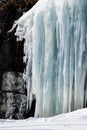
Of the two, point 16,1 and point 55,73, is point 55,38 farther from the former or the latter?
point 16,1

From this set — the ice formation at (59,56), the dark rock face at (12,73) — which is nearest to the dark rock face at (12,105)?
the dark rock face at (12,73)

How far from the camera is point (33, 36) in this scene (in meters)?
8.00

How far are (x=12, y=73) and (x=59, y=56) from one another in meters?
1.68

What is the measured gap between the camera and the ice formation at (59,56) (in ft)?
24.3

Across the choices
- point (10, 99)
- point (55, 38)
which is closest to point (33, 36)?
point (55, 38)

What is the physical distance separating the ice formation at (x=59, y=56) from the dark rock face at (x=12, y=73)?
723 millimetres

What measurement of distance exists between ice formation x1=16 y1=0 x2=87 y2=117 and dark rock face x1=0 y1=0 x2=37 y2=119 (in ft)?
2.37

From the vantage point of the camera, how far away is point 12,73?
29.1 feet

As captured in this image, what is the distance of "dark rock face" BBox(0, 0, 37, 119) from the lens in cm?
876

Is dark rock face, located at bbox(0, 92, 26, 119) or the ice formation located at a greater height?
the ice formation

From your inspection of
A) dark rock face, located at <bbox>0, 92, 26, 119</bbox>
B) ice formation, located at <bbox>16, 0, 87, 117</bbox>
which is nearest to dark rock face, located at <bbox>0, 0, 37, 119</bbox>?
dark rock face, located at <bbox>0, 92, 26, 119</bbox>

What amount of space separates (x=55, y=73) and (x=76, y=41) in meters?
0.75

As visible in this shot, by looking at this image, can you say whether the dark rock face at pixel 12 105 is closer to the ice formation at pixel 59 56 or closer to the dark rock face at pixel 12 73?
the dark rock face at pixel 12 73

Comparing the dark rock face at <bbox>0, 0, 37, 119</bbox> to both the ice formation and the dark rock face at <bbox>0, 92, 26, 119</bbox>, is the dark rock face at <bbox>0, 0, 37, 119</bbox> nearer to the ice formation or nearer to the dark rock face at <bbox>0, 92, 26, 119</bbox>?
the dark rock face at <bbox>0, 92, 26, 119</bbox>
